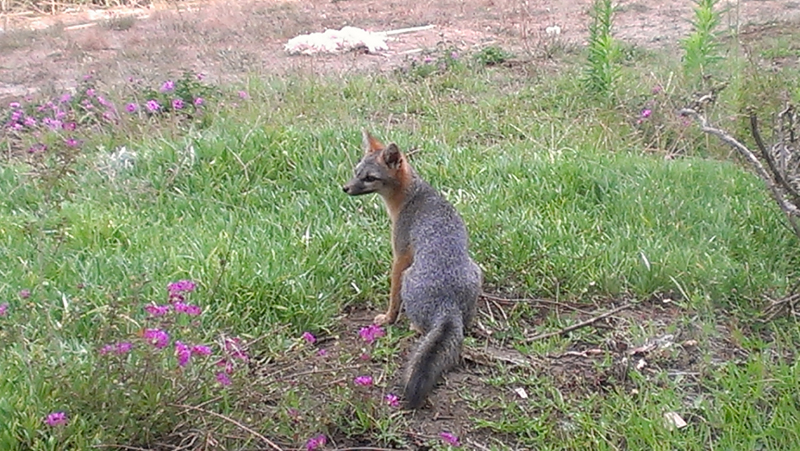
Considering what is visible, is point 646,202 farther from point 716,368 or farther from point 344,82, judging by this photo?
point 344,82

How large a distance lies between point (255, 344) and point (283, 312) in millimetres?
308

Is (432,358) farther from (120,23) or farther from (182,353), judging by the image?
(120,23)

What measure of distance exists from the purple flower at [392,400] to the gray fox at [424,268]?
0.04 meters

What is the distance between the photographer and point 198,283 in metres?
3.57

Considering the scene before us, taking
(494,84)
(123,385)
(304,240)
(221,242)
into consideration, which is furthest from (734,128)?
(123,385)

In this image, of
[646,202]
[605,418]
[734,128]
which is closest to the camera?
[605,418]

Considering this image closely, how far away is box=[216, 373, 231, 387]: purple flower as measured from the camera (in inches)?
104

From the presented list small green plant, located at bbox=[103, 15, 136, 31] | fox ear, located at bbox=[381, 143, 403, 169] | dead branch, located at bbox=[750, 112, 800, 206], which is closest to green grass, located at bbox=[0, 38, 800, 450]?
fox ear, located at bbox=[381, 143, 403, 169]

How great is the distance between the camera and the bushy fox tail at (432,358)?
2.96 metres

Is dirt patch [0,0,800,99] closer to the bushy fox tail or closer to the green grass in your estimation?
the green grass

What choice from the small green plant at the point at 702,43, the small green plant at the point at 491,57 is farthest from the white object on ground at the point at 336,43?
the small green plant at the point at 702,43

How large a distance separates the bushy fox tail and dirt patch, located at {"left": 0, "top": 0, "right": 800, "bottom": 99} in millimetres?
5250

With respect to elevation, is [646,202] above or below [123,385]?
below

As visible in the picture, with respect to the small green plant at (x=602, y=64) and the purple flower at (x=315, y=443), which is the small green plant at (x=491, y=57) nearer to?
the small green plant at (x=602, y=64)
